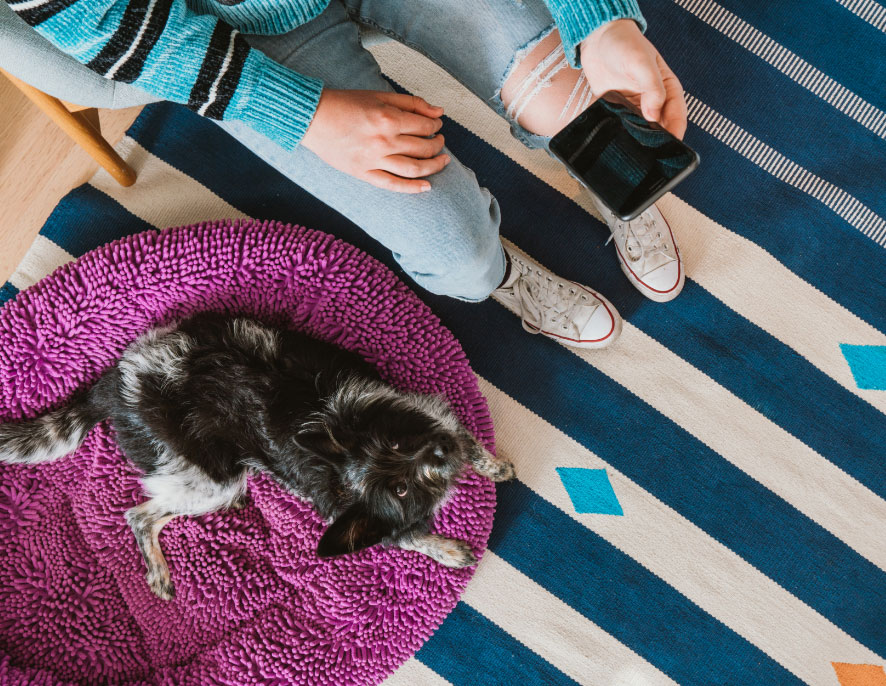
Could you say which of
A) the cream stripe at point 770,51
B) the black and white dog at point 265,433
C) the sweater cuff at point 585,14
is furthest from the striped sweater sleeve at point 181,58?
the cream stripe at point 770,51

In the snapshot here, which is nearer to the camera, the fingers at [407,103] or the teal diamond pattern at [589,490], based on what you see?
the fingers at [407,103]

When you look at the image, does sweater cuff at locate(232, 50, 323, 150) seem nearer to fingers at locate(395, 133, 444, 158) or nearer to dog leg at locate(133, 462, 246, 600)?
fingers at locate(395, 133, 444, 158)

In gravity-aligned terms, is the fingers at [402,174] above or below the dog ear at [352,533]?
above

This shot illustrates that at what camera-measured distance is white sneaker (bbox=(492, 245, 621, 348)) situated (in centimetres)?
148

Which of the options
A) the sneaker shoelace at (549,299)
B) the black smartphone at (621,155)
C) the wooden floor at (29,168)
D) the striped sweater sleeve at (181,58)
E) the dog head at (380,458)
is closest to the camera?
the striped sweater sleeve at (181,58)

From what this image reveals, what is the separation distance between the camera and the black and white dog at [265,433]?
1.19m

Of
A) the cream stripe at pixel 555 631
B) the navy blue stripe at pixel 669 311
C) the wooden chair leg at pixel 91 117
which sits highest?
the navy blue stripe at pixel 669 311

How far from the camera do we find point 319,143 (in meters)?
0.98

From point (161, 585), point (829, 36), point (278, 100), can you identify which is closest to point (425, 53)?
point (278, 100)

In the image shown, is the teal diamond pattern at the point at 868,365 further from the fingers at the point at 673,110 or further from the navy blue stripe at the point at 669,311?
the fingers at the point at 673,110

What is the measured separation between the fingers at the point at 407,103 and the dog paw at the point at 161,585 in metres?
1.17

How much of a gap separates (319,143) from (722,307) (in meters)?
1.15

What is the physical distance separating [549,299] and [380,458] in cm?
61

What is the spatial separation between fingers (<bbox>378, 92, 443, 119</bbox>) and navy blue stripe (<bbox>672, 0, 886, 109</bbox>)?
929mm
